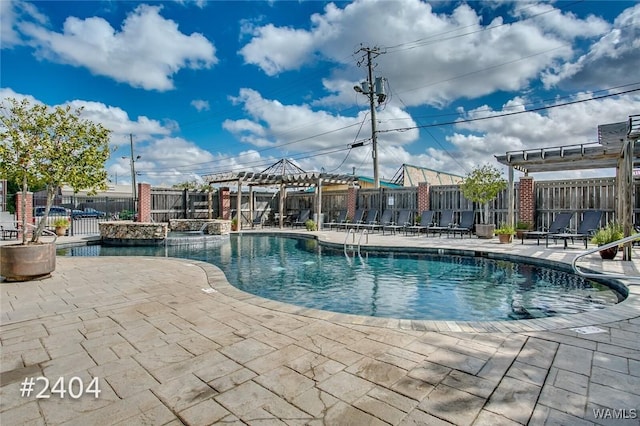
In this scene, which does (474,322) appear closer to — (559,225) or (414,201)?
(559,225)

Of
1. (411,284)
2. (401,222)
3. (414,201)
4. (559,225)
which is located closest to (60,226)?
(411,284)

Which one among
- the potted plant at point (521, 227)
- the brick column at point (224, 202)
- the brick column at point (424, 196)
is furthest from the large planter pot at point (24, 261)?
the brick column at point (224, 202)

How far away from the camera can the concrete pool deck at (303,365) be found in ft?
6.33

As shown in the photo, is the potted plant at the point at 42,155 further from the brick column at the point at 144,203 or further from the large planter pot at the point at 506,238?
the large planter pot at the point at 506,238

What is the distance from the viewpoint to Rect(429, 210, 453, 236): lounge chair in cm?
1353

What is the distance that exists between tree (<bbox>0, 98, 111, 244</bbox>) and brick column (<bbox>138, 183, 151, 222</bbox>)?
10.7 metres

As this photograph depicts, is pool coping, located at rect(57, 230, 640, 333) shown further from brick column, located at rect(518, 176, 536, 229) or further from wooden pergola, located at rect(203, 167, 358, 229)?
wooden pergola, located at rect(203, 167, 358, 229)

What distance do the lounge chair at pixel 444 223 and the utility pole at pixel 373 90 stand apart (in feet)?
18.1

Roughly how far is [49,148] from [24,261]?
1.85m

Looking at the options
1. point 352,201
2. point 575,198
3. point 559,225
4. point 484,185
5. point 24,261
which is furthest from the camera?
point 352,201

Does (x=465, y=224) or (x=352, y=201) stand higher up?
(x=352, y=201)

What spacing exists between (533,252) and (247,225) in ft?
48.2

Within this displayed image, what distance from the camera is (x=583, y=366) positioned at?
2441 mm

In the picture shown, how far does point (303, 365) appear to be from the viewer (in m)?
2.53
